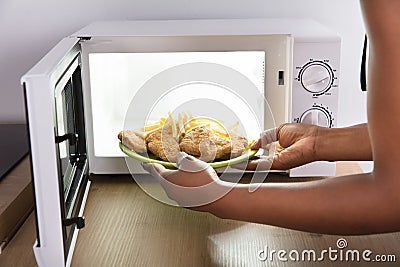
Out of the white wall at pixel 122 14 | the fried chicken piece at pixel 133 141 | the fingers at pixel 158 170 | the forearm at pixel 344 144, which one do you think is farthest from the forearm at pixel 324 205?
the white wall at pixel 122 14

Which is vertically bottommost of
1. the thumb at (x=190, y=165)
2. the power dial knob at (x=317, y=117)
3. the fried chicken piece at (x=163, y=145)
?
the fried chicken piece at (x=163, y=145)

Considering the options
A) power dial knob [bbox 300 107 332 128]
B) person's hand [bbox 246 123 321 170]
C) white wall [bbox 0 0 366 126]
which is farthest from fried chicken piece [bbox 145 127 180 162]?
white wall [bbox 0 0 366 126]

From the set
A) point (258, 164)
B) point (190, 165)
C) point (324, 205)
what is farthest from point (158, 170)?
point (324, 205)

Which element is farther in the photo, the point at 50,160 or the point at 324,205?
the point at 50,160

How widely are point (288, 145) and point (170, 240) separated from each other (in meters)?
0.25

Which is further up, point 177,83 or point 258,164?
point 177,83

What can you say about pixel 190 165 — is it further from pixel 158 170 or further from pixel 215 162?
pixel 215 162

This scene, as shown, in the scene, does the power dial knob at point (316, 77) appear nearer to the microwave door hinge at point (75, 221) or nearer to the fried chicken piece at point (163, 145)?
the fried chicken piece at point (163, 145)

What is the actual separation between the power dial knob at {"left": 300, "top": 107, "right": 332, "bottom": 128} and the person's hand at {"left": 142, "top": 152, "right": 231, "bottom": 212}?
0.32m

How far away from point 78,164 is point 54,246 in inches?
11.0

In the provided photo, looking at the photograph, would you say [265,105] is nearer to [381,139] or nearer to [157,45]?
[157,45]

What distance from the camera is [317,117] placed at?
1.08 metres

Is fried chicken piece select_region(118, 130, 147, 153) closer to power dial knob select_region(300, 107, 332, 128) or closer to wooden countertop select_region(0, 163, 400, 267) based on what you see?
wooden countertop select_region(0, 163, 400, 267)

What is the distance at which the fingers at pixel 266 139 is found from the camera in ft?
3.29
